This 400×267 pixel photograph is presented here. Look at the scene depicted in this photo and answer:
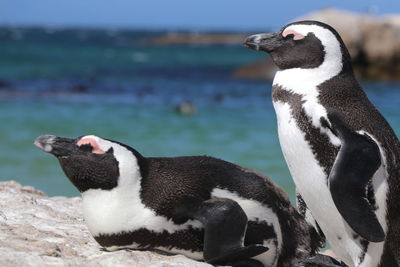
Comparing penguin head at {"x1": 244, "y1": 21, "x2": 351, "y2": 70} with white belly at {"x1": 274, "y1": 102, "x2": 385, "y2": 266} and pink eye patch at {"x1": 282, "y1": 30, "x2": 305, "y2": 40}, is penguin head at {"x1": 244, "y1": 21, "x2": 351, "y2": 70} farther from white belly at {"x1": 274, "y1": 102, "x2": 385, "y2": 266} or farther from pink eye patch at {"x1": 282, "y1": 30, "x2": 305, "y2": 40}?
white belly at {"x1": 274, "y1": 102, "x2": 385, "y2": 266}

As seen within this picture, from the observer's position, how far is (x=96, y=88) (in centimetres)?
2225

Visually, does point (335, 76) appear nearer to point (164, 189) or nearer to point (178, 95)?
point (164, 189)

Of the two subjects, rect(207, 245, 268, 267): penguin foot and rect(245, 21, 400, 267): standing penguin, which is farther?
rect(207, 245, 268, 267): penguin foot

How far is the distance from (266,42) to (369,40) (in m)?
22.0

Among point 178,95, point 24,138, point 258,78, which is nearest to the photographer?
point 24,138

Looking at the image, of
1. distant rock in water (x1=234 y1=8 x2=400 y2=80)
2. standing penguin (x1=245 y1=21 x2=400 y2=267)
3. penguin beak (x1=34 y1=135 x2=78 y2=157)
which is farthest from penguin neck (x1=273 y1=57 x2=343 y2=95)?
distant rock in water (x1=234 y1=8 x2=400 y2=80)

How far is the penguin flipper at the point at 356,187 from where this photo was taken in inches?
134

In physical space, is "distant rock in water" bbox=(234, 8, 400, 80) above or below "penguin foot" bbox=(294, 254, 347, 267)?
below

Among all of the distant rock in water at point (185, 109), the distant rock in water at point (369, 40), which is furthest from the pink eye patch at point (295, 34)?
the distant rock in water at point (369, 40)

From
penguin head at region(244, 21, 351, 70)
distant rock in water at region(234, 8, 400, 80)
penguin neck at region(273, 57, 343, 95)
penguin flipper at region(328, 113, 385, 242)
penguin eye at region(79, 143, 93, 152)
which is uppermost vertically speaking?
A: penguin head at region(244, 21, 351, 70)

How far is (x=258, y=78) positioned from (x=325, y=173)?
931 inches

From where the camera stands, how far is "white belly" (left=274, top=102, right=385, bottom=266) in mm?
3619

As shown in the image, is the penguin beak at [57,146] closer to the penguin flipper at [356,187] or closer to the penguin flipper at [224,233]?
the penguin flipper at [224,233]

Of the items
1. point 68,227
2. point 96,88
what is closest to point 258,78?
point 96,88
